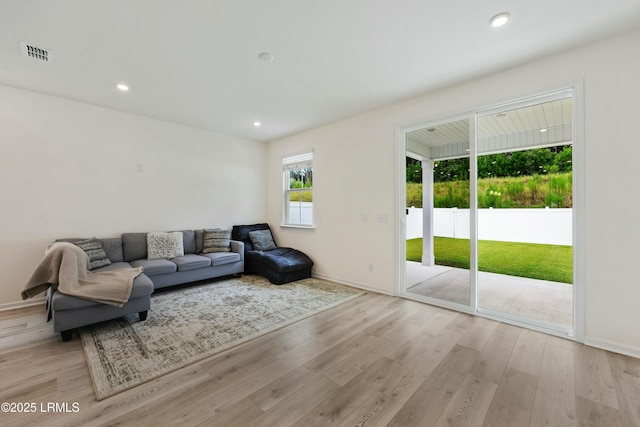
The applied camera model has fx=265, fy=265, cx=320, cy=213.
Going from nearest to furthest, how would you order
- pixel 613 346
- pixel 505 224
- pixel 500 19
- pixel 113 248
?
pixel 500 19 → pixel 613 346 → pixel 113 248 → pixel 505 224

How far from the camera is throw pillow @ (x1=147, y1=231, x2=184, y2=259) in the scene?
415cm

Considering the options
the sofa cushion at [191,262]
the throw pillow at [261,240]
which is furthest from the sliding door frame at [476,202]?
the sofa cushion at [191,262]

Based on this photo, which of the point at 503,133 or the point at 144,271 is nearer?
the point at 144,271

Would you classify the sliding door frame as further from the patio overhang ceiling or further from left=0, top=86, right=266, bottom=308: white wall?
left=0, top=86, right=266, bottom=308: white wall

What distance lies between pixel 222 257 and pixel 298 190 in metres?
2.00

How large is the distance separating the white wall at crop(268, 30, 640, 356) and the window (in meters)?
1.03

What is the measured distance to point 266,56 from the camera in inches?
105

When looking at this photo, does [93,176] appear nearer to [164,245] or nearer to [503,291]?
[164,245]

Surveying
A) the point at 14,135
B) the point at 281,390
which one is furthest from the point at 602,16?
the point at 14,135

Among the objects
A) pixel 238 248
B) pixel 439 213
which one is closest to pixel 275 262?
pixel 238 248

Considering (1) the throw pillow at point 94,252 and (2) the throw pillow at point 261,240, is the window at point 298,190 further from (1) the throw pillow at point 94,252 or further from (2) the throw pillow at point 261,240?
(1) the throw pillow at point 94,252

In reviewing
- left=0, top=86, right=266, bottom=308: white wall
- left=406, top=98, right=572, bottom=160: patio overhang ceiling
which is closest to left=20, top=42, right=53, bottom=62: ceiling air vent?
left=0, top=86, right=266, bottom=308: white wall

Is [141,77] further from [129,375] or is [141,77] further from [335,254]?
[335,254]

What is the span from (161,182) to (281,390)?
4.11m
